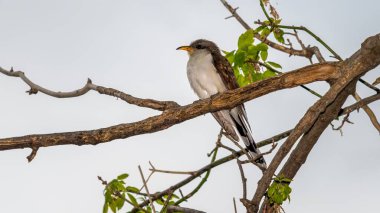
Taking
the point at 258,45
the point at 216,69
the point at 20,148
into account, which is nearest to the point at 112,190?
the point at 20,148

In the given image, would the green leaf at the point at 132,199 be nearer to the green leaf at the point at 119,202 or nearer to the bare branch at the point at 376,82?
the green leaf at the point at 119,202

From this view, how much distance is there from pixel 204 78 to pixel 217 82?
0.22 metres

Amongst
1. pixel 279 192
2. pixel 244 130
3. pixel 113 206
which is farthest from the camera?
pixel 244 130

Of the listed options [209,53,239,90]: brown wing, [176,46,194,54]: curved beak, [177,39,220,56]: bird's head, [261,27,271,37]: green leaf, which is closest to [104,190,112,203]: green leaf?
[261,27,271,37]: green leaf

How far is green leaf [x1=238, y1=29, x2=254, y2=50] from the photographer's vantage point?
6.36 m

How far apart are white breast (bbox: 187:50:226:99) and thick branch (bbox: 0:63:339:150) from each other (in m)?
3.15

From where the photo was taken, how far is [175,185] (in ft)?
20.7

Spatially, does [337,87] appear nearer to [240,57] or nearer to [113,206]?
[240,57]

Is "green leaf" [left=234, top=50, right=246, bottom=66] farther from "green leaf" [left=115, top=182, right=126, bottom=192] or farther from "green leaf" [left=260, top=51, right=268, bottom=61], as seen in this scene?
"green leaf" [left=115, top=182, right=126, bottom=192]

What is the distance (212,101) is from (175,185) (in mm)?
1252

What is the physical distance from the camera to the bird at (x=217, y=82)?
8.23m

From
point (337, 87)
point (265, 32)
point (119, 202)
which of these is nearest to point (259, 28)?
point (265, 32)

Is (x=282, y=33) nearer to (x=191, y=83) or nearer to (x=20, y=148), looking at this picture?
(x=191, y=83)

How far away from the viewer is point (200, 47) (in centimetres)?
Result: 975
